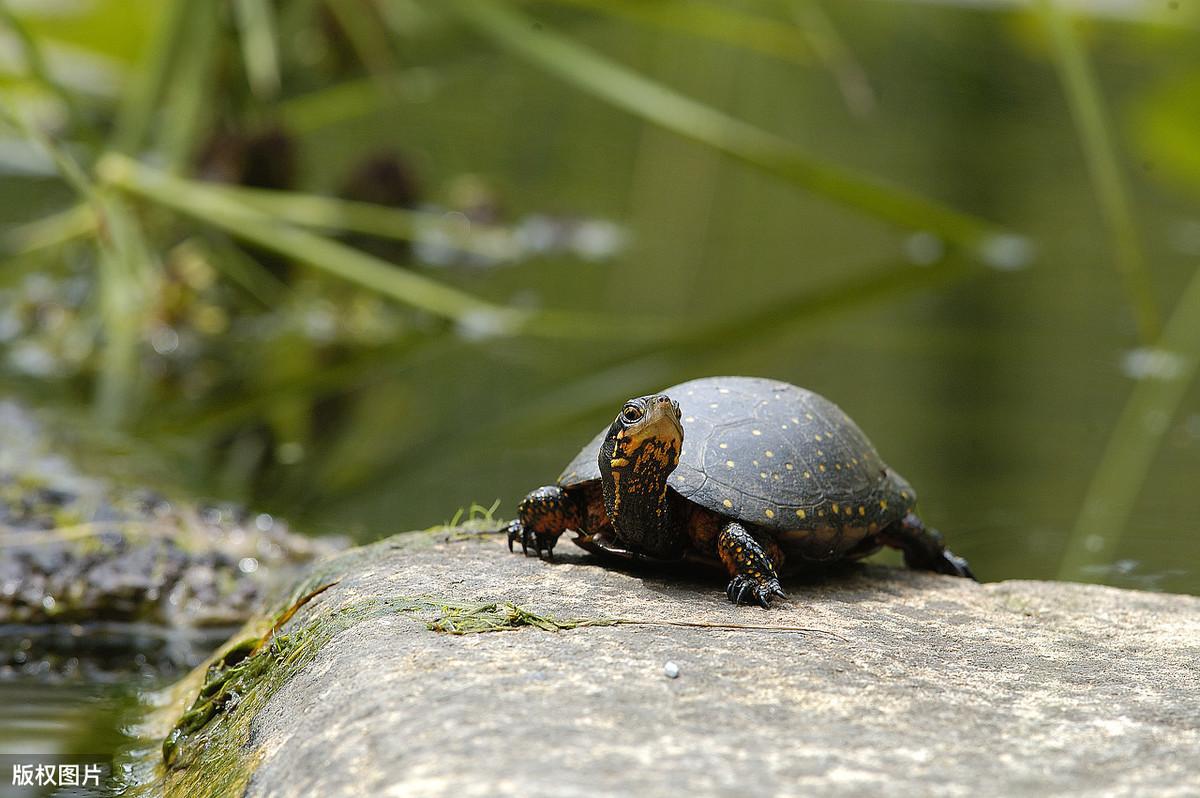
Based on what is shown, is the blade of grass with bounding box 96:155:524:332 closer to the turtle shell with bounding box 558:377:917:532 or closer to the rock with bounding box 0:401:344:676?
the rock with bounding box 0:401:344:676

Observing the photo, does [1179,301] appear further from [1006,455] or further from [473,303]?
[473,303]

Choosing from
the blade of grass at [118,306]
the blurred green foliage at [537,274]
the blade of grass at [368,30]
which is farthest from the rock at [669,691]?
the blade of grass at [368,30]

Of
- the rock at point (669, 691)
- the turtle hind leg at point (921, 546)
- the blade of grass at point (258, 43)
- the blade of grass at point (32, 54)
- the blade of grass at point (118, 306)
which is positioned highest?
the blade of grass at point (258, 43)

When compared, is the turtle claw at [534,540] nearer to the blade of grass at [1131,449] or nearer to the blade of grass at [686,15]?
the blade of grass at [1131,449]

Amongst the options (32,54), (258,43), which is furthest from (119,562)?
(258,43)

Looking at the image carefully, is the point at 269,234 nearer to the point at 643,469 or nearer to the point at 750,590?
the point at 643,469

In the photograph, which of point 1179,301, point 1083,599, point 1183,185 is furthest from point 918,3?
point 1083,599
